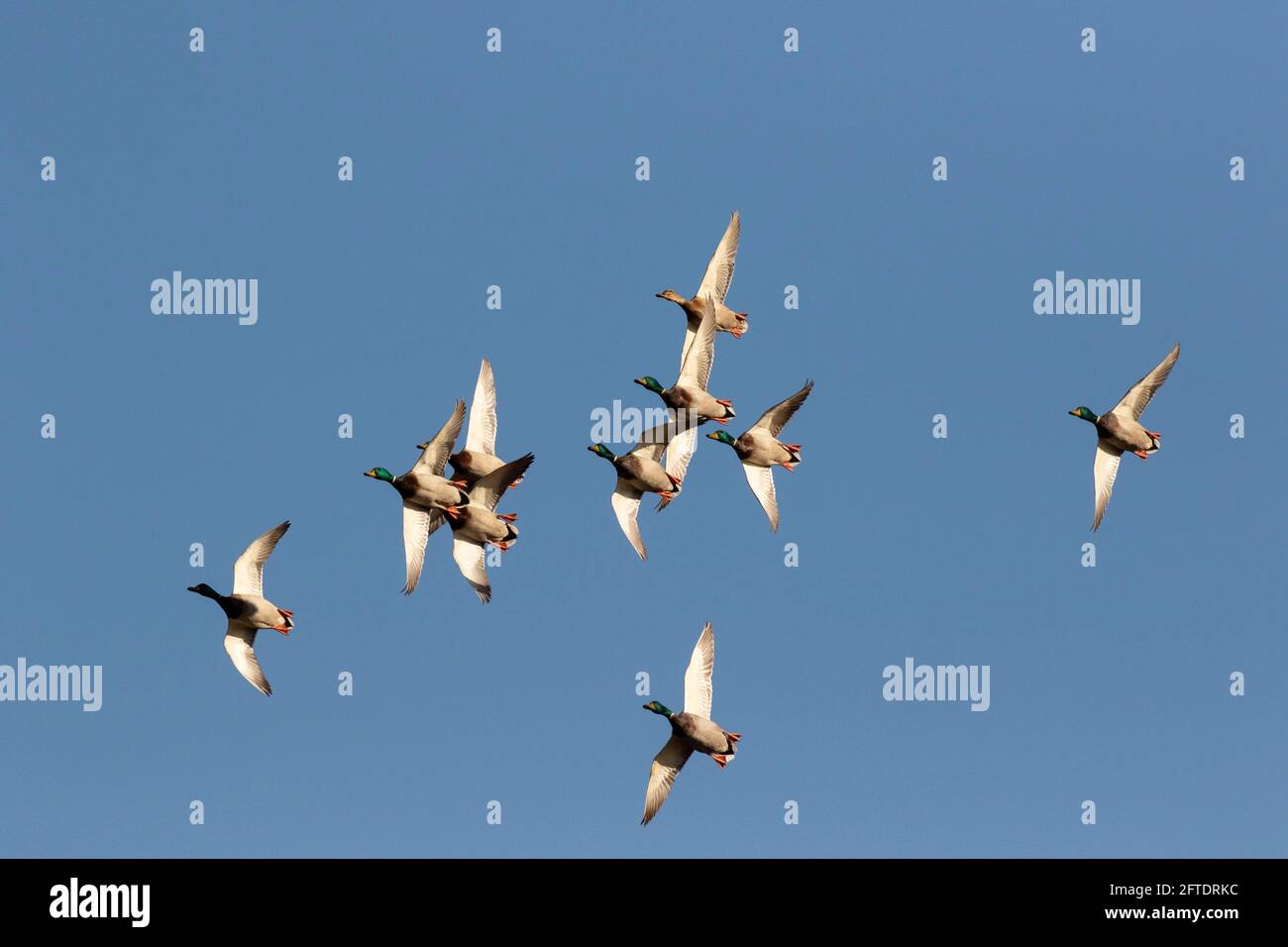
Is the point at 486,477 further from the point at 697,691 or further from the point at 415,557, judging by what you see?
the point at 697,691

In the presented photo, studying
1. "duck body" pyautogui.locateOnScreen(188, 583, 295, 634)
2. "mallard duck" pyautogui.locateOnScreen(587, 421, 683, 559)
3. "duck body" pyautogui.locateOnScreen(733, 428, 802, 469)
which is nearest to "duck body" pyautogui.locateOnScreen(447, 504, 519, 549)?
"mallard duck" pyautogui.locateOnScreen(587, 421, 683, 559)

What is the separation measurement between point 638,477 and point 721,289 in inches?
281

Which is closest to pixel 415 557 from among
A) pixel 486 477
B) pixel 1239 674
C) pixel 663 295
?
pixel 486 477

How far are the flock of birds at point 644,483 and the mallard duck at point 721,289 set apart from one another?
1.30 metres

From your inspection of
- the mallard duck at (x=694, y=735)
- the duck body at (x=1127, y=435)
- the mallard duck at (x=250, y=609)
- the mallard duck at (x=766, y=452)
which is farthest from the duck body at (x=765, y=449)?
the mallard duck at (x=250, y=609)

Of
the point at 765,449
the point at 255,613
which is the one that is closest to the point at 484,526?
the point at 255,613

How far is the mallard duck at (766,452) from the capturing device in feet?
202

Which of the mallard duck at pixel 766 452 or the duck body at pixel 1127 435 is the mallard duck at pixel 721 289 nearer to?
the mallard duck at pixel 766 452

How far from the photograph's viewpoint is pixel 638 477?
202ft

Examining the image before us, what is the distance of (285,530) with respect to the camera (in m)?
59.8

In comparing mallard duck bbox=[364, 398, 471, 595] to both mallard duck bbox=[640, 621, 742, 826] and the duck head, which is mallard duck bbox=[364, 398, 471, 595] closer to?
mallard duck bbox=[640, 621, 742, 826]

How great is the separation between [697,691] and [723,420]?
7456mm

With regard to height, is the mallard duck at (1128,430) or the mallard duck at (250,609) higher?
the mallard duck at (1128,430)
